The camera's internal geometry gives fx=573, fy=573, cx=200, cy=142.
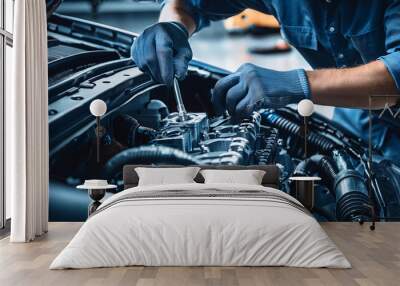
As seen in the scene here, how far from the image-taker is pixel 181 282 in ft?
13.5

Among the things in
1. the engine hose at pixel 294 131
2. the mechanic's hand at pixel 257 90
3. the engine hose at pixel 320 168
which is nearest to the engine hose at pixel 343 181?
the engine hose at pixel 320 168

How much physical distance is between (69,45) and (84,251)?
4.09 m

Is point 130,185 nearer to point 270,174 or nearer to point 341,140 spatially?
point 270,174

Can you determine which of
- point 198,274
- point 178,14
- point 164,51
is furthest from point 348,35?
point 198,274

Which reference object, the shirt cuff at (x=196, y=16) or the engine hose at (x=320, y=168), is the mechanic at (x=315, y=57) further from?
the engine hose at (x=320, y=168)

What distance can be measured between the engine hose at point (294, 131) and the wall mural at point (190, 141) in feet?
0.04

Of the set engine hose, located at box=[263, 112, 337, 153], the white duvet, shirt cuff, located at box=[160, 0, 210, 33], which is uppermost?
shirt cuff, located at box=[160, 0, 210, 33]

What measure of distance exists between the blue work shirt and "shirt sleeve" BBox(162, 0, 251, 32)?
0.13 meters

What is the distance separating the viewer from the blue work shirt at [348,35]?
750 centimetres

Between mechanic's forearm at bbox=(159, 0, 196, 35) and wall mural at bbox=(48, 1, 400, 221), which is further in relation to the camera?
mechanic's forearm at bbox=(159, 0, 196, 35)

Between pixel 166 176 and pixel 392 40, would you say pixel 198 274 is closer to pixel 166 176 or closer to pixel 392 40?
pixel 166 176

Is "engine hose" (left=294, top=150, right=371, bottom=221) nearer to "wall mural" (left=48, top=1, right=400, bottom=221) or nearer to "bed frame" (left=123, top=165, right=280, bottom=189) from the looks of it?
"wall mural" (left=48, top=1, right=400, bottom=221)

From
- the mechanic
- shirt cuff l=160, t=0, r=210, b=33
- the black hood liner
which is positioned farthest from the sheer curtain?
shirt cuff l=160, t=0, r=210, b=33

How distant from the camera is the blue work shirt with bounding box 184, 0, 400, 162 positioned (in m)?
7.50
